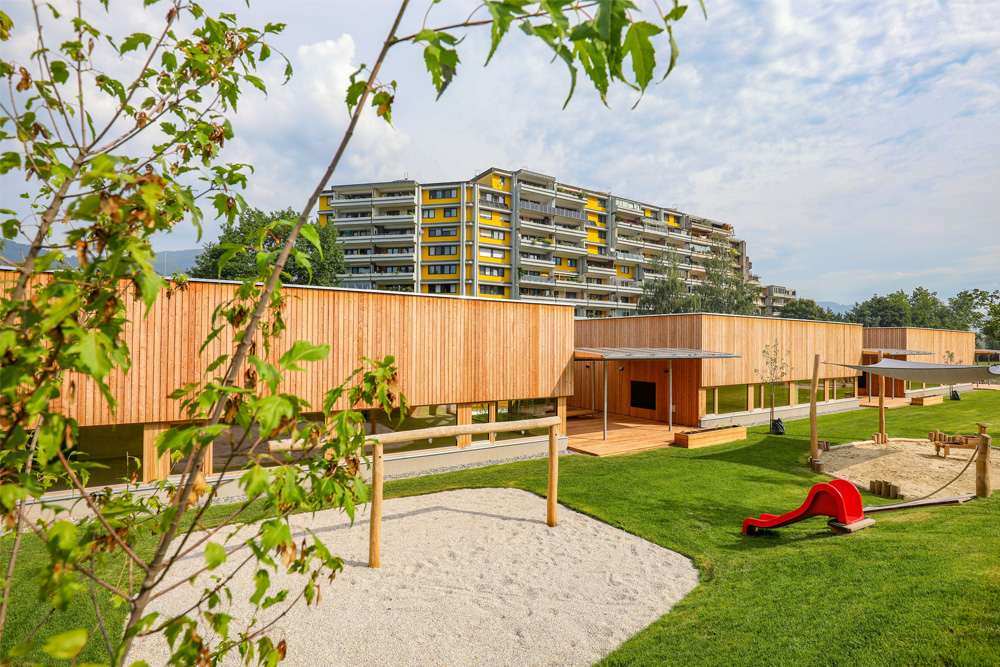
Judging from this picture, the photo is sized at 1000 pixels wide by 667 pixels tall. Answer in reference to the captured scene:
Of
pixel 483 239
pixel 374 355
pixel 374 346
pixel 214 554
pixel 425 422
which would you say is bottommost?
pixel 425 422

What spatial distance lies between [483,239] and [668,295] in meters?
18.8

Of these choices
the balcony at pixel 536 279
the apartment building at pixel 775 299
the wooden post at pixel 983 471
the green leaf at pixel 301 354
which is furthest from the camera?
the apartment building at pixel 775 299

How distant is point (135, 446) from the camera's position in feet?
29.1

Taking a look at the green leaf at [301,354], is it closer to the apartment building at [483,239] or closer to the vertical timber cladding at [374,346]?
the vertical timber cladding at [374,346]

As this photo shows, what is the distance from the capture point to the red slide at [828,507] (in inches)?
276

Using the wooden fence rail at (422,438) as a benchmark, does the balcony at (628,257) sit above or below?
above

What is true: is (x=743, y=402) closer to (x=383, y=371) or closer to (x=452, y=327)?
(x=452, y=327)

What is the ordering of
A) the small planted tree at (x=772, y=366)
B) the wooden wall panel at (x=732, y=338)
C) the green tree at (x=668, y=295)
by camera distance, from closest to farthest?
the wooden wall panel at (x=732, y=338) < the small planted tree at (x=772, y=366) < the green tree at (x=668, y=295)

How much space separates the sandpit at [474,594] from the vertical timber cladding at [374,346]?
2.45 m

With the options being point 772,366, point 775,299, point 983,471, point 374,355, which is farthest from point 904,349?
point 775,299

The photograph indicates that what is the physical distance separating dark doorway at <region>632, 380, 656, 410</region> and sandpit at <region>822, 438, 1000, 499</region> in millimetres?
6312

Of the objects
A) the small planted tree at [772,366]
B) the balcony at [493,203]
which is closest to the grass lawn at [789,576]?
the small planted tree at [772,366]

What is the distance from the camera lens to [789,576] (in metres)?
5.67

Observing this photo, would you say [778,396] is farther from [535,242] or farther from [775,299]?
[775,299]
